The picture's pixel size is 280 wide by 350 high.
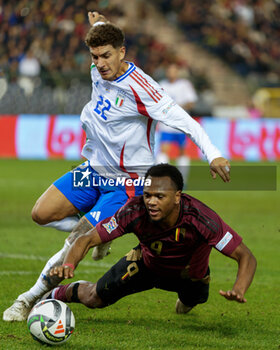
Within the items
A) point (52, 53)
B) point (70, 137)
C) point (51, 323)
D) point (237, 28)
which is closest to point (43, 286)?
point (51, 323)

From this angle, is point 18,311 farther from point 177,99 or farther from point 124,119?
point 177,99

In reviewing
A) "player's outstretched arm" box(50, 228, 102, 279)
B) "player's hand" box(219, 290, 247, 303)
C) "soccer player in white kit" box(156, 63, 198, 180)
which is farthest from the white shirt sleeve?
"soccer player in white kit" box(156, 63, 198, 180)

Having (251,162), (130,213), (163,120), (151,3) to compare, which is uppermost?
(151,3)

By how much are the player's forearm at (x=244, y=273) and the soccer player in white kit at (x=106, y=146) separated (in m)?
1.39

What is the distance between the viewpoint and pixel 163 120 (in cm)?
574

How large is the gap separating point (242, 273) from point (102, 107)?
206 centimetres

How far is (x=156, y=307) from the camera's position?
6.35 metres

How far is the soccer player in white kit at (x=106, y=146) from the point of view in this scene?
5859 mm

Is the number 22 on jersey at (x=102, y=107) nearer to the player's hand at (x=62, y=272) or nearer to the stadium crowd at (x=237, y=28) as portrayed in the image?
the player's hand at (x=62, y=272)

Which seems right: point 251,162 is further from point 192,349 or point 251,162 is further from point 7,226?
point 192,349

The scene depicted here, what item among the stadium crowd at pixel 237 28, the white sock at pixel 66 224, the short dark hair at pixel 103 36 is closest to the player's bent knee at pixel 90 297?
the white sock at pixel 66 224

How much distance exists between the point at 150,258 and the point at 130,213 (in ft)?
1.62

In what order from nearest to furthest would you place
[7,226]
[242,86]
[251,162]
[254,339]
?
[254,339] → [7,226] → [251,162] → [242,86]

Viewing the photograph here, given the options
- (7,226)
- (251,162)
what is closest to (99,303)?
(7,226)
